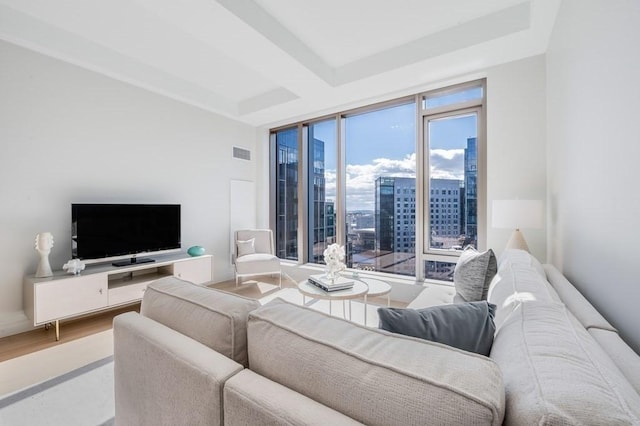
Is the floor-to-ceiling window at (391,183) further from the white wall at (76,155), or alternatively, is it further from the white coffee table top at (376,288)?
the white wall at (76,155)

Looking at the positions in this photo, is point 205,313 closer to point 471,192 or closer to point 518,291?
point 518,291

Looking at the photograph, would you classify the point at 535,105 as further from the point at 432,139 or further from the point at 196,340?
the point at 196,340

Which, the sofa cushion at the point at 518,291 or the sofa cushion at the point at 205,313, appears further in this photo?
the sofa cushion at the point at 518,291

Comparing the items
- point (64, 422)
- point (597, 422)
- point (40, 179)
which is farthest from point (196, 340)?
point (40, 179)

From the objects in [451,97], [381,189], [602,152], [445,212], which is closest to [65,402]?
[602,152]

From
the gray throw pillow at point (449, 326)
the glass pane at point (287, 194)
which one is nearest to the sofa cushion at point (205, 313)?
the gray throw pillow at point (449, 326)

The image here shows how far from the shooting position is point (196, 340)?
935mm

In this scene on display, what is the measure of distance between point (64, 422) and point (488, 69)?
450 centimetres

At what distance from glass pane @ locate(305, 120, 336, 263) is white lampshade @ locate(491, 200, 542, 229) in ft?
8.03

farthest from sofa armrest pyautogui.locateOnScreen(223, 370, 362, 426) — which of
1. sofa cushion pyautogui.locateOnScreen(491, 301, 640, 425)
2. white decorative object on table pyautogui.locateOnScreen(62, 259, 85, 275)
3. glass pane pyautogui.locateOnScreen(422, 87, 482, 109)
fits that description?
glass pane pyautogui.locateOnScreen(422, 87, 482, 109)

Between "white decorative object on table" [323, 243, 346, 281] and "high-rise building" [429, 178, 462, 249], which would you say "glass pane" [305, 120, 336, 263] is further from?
"white decorative object on table" [323, 243, 346, 281]

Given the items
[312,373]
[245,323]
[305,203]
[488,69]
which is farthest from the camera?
[305,203]

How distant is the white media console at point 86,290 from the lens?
2482mm

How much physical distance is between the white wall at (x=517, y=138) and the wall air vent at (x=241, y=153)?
12.1 feet
